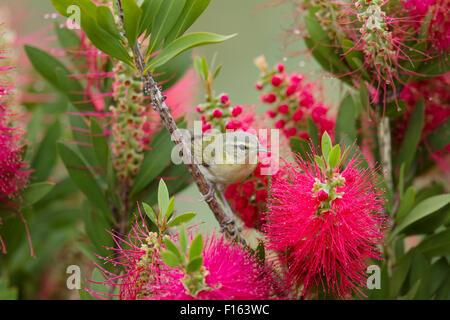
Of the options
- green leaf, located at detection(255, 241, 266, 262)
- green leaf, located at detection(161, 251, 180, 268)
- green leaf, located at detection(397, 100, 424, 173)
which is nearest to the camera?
green leaf, located at detection(161, 251, 180, 268)

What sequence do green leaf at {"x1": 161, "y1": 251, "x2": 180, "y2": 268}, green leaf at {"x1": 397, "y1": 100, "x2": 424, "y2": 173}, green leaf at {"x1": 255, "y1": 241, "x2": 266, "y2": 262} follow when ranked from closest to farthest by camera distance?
green leaf at {"x1": 161, "y1": 251, "x2": 180, "y2": 268} → green leaf at {"x1": 255, "y1": 241, "x2": 266, "y2": 262} → green leaf at {"x1": 397, "y1": 100, "x2": 424, "y2": 173}

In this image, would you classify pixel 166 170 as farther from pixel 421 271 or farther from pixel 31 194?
pixel 421 271

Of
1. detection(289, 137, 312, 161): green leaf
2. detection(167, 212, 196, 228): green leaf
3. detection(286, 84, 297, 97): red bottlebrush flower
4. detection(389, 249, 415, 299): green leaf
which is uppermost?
detection(286, 84, 297, 97): red bottlebrush flower

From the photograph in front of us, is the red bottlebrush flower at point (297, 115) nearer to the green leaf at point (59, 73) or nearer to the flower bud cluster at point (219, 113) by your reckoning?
the flower bud cluster at point (219, 113)

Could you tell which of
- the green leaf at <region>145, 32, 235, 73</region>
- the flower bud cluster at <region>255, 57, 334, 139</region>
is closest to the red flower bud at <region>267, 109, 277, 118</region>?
the flower bud cluster at <region>255, 57, 334, 139</region>

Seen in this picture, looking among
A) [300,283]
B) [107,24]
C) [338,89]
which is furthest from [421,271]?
[107,24]

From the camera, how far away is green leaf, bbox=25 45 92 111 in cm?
57

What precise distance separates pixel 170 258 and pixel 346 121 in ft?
0.98

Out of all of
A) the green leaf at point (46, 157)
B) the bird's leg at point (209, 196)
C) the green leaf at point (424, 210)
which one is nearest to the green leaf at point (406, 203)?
the green leaf at point (424, 210)

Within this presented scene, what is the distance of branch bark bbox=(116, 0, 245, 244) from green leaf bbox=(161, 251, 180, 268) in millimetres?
84

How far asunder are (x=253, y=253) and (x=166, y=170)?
161 millimetres

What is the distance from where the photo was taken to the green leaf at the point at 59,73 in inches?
22.6

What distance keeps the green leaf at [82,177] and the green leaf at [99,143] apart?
0.07ft

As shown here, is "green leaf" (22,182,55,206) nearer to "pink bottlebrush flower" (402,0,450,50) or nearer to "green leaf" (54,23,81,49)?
"green leaf" (54,23,81,49)
